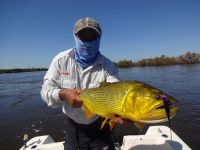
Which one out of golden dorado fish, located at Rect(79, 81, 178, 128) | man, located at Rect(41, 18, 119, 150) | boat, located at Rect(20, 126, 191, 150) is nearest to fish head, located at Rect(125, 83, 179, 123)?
golden dorado fish, located at Rect(79, 81, 178, 128)

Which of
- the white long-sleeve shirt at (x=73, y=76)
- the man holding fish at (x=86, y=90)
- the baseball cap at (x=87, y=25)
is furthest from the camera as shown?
the white long-sleeve shirt at (x=73, y=76)

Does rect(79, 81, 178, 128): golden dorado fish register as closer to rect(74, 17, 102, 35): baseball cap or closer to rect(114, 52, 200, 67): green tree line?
rect(74, 17, 102, 35): baseball cap

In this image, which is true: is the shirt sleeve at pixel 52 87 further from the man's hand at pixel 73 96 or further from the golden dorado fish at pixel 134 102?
the golden dorado fish at pixel 134 102

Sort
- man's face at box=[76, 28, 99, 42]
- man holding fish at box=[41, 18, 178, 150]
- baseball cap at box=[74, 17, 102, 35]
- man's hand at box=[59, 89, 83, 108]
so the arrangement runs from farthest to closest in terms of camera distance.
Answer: man's face at box=[76, 28, 99, 42], baseball cap at box=[74, 17, 102, 35], man's hand at box=[59, 89, 83, 108], man holding fish at box=[41, 18, 178, 150]

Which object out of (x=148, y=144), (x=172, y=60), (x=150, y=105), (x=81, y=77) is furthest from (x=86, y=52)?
(x=172, y=60)

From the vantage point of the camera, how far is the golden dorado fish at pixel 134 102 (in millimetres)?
2277

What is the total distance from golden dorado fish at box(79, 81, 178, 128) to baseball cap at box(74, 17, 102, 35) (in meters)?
0.91

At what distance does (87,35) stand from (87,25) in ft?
0.76

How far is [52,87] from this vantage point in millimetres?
3465

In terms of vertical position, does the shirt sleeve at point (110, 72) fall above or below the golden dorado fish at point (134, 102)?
above

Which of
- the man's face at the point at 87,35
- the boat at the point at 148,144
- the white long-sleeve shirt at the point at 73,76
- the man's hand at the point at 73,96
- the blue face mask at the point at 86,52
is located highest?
the man's face at the point at 87,35

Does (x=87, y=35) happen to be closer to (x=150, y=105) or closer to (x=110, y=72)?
(x=110, y=72)

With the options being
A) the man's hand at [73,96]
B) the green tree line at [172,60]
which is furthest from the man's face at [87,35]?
the green tree line at [172,60]

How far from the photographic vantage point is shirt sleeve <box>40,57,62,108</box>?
332 centimetres
